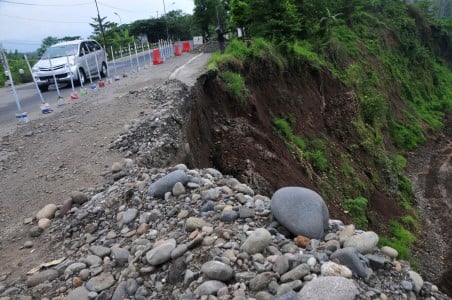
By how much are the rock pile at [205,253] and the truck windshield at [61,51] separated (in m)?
11.6

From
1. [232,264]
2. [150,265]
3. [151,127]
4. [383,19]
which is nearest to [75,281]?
[150,265]

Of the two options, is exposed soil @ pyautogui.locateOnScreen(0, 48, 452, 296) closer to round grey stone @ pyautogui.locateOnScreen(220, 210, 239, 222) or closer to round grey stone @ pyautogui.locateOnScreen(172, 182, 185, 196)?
round grey stone @ pyautogui.locateOnScreen(172, 182, 185, 196)

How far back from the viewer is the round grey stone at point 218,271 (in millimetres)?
3080

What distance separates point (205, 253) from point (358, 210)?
9500mm

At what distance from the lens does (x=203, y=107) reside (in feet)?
32.0

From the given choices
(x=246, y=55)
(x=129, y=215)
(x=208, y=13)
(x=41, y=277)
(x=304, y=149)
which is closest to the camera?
(x=41, y=277)

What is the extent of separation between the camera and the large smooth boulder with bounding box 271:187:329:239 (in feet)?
12.2

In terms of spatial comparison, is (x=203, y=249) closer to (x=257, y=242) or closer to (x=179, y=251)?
(x=179, y=251)

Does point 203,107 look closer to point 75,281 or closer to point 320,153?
point 320,153

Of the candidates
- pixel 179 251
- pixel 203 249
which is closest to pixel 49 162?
pixel 179 251

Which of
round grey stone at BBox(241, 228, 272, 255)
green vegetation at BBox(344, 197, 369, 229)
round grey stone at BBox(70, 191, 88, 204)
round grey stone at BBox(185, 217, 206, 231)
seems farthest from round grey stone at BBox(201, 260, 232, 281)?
green vegetation at BBox(344, 197, 369, 229)

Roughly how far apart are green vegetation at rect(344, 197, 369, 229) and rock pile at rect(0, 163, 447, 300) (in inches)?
311

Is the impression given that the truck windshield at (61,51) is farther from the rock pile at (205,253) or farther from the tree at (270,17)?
the rock pile at (205,253)

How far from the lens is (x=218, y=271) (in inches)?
121
